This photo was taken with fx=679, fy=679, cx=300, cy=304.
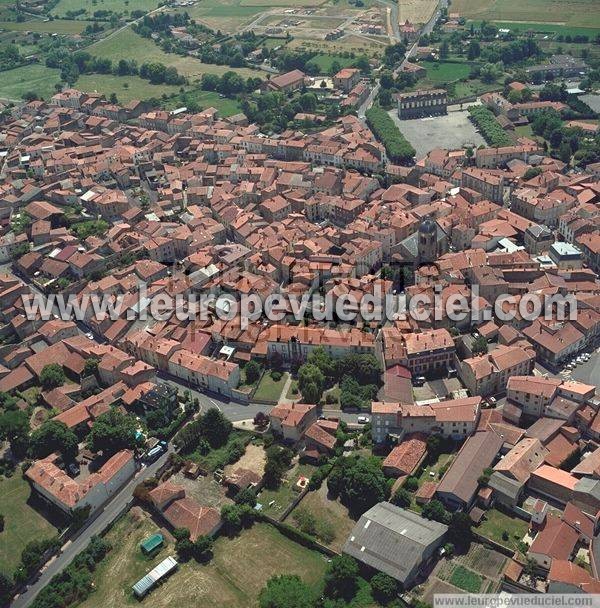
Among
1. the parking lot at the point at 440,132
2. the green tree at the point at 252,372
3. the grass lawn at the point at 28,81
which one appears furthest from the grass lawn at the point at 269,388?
the grass lawn at the point at 28,81

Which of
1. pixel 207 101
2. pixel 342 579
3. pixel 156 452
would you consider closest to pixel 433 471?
pixel 342 579

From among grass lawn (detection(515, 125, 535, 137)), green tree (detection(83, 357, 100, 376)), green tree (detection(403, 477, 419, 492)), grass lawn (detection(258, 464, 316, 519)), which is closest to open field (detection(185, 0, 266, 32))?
→ grass lawn (detection(515, 125, 535, 137))

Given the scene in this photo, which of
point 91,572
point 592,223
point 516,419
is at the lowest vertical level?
point 91,572

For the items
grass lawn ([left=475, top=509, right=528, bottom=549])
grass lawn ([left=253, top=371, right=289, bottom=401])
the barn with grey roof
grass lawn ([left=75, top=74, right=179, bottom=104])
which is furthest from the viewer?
grass lawn ([left=75, top=74, right=179, bottom=104])

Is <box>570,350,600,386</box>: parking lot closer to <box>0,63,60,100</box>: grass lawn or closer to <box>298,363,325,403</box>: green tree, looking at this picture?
<box>298,363,325,403</box>: green tree

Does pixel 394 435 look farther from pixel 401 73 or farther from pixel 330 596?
pixel 401 73

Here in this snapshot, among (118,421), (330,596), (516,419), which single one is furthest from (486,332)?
(118,421)

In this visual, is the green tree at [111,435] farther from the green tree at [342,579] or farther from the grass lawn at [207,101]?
the grass lawn at [207,101]
